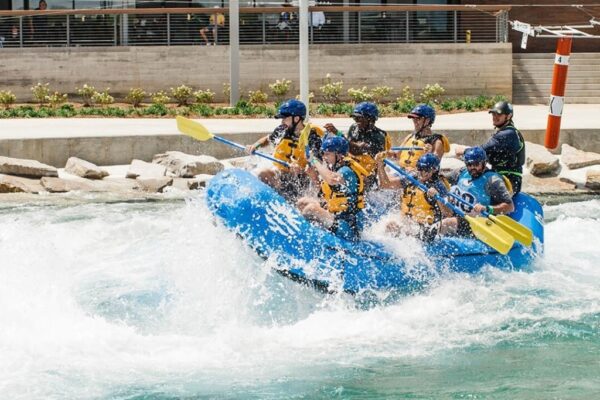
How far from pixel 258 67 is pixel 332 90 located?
193cm

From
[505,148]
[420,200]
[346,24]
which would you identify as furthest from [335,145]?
[346,24]

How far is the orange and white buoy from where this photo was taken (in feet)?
56.1

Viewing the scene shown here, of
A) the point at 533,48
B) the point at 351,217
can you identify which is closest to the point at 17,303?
the point at 351,217

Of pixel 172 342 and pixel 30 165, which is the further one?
pixel 30 165

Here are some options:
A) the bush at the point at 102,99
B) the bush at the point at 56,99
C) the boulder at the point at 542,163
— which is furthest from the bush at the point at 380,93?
the bush at the point at 56,99

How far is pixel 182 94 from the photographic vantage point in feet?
76.4

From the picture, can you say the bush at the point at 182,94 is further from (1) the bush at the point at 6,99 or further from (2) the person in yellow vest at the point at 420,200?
(2) the person in yellow vest at the point at 420,200

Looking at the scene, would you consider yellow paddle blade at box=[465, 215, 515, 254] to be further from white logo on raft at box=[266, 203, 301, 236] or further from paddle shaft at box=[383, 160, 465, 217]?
white logo on raft at box=[266, 203, 301, 236]

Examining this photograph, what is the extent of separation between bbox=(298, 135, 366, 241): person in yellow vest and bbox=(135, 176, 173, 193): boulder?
729 centimetres

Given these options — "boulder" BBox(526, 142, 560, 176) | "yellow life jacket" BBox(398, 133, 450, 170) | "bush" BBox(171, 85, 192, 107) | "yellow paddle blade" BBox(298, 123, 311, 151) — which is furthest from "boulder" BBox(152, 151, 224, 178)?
"yellow paddle blade" BBox(298, 123, 311, 151)

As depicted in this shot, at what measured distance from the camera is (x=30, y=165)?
17.2 meters

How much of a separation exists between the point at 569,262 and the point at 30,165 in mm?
8674

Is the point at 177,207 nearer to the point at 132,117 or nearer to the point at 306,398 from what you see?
the point at 132,117

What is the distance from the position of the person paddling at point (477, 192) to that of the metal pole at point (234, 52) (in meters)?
12.8
